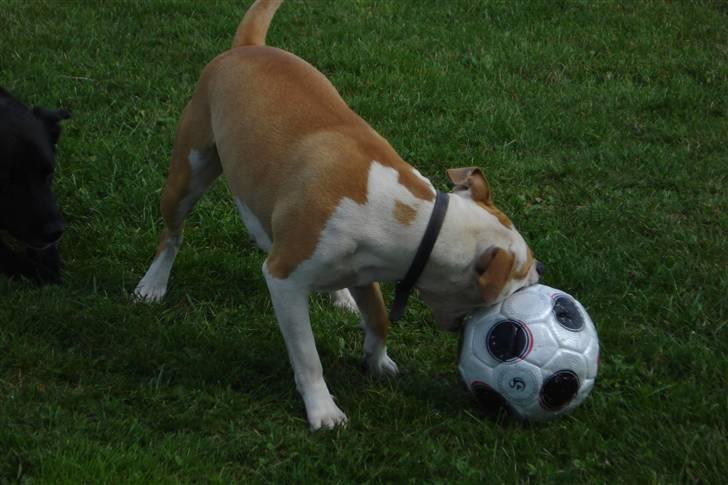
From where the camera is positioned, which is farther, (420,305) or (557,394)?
(420,305)

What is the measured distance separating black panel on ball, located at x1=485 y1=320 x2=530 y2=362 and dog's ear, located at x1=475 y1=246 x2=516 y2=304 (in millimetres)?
160

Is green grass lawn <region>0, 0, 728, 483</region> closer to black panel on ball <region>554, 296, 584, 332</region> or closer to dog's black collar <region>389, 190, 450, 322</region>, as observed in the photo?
black panel on ball <region>554, 296, 584, 332</region>

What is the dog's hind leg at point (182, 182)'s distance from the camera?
15.7 ft

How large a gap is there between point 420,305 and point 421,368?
0.55m

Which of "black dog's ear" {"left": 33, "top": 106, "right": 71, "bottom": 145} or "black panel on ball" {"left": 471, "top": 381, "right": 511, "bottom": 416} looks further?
"black dog's ear" {"left": 33, "top": 106, "right": 71, "bottom": 145}

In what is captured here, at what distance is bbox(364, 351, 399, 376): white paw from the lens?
14.6 feet

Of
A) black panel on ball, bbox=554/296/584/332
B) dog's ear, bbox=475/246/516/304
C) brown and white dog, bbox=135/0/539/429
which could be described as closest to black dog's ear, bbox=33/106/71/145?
brown and white dog, bbox=135/0/539/429

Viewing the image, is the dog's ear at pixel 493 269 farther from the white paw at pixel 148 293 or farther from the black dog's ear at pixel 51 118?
the black dog's ear at pixel 51 118

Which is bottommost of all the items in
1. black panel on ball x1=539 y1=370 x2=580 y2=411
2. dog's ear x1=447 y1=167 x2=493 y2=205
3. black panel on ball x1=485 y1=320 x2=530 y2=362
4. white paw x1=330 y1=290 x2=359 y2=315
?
white paw x1=330 y1=290 x2=359 y2=315

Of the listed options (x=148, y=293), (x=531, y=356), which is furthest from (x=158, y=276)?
(x=531, y=356)

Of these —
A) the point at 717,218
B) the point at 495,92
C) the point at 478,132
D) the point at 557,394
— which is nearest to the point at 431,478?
the point at 557,394

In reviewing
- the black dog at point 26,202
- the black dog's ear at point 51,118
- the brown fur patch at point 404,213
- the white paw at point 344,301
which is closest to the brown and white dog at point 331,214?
the brown fur patch at point 404,213

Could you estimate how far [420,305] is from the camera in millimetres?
5027

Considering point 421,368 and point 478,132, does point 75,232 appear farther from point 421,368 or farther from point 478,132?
point 478,132
